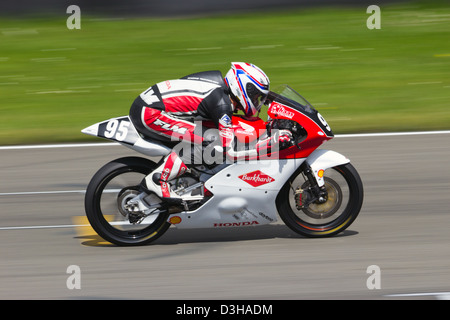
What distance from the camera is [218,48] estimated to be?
1648 cm

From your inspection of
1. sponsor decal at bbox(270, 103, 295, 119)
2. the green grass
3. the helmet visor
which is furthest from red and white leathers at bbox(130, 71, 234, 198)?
the green grass

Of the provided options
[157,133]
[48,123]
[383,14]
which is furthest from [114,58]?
[157,133]

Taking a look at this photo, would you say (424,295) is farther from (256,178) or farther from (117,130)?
(117,130)

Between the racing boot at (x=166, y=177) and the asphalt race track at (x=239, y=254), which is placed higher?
the racing boot at (x=166, y=177)

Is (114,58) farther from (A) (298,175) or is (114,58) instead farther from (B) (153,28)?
(A) (298,175)

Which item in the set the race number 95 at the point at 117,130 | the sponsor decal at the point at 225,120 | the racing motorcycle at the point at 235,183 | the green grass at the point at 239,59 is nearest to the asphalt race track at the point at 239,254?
the racing motorcycle at the point at 235,183

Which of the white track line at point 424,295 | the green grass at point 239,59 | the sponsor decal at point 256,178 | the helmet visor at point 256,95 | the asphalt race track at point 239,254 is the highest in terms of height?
the green grass at point 239,59

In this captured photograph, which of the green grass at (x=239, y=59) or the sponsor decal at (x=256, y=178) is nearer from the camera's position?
the sponsor decal at (x=256, y=178)

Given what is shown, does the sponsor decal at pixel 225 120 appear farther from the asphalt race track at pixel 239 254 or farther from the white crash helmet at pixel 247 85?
the asphalt race track at pixel 239 254

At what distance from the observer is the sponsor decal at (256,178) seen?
725 centimetres

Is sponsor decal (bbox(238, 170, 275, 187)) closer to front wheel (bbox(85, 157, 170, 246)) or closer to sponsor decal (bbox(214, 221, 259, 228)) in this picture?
sponsor decal (bbox(214, 221, 259, 228))

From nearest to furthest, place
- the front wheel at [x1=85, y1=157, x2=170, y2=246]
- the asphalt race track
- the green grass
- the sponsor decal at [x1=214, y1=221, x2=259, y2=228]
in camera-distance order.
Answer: the asphalt race track → the front wheel at [x1=85, y1=157, x2=170, y2=246] → the sponsor decal at [x1=214, y1=221, x2=259, y2=228] → the green grass

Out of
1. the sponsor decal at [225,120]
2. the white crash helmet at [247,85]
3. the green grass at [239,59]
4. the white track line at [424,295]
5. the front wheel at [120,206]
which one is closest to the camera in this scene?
the white track line at [424,295]

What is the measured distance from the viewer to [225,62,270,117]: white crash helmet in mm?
7078
